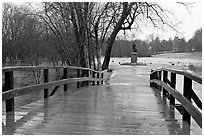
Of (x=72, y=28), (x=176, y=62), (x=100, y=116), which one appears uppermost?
(x=72, y=28)

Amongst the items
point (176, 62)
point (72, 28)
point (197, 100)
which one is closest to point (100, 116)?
point (197, 100)

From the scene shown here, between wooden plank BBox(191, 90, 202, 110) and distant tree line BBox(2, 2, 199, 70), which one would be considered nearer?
wooden plank BBox(191, 90, 202, 110)

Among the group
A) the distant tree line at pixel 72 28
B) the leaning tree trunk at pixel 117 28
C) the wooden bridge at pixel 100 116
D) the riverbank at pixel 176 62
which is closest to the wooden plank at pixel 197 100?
the wooden bridge at pixel 100 116

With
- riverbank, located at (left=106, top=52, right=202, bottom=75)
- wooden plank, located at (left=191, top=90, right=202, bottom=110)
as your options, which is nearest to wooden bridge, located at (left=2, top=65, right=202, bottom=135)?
wooden plank, located at (left=191, top=90, right=202, bottom=110)

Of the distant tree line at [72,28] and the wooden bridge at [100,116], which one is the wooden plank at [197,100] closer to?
the wooden bridge at [100,116]

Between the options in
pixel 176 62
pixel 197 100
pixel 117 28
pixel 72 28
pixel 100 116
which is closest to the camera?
pixel 197 100

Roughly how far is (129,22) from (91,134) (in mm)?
18106

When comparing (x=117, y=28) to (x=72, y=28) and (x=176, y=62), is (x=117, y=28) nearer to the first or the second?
(x=72, y=28)

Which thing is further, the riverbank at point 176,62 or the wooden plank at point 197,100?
the riverbank at point 176,62

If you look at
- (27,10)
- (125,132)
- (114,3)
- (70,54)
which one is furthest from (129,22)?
(125,132)

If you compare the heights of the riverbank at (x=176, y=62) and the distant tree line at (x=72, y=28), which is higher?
the distant tree line at (x=72, y=28)

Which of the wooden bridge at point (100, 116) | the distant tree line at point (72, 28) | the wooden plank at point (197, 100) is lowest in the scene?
the wooden bridge at point (100, 116)

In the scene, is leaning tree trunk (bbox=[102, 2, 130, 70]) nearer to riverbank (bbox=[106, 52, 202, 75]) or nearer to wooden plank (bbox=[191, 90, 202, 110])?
riverbank (bbox=[106, 52, 202, 75])

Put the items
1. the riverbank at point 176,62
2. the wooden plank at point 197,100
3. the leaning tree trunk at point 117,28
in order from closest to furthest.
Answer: the wooden plank at point 197,100 → the leaning tree trunk at point 117,28 → the riverbank at point 176,62
